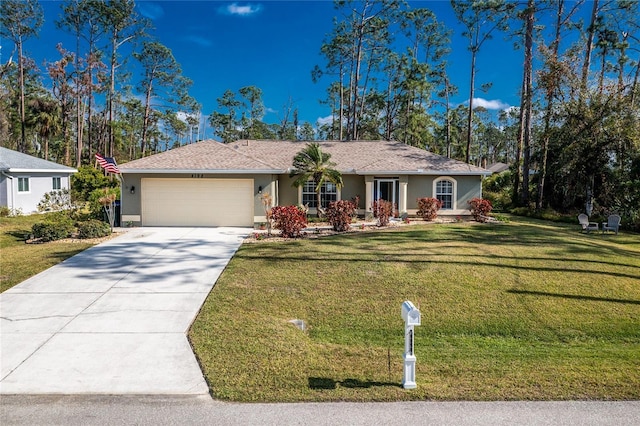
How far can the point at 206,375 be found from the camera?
4.86 m

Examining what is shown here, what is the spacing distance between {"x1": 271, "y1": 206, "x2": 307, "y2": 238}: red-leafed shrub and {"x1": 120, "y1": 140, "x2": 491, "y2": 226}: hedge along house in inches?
123

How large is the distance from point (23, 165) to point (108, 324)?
20373mm

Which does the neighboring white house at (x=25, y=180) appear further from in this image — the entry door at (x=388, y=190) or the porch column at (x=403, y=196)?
the porch column at (x=403, y=196)

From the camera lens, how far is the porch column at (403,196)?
63.0ft

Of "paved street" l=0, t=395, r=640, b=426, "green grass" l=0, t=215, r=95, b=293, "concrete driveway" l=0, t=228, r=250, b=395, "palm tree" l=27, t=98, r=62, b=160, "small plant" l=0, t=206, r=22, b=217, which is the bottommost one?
"paved street" l=0, t=395, r=640, b=426

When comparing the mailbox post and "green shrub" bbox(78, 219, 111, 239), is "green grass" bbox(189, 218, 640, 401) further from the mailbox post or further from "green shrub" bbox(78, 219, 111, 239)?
"green shrub" bbox(78, 219, 111, 239)

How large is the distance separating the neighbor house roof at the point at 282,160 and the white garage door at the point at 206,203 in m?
0.74

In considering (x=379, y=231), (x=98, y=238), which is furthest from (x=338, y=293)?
(x=98, y=238)

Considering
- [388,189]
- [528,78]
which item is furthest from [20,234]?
[528,78]

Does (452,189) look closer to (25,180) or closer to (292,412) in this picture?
(292,412)

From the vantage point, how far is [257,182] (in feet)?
54.1

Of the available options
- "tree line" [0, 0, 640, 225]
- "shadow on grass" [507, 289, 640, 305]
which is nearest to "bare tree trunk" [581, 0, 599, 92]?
"tree line" [0, 0, 640, 225]

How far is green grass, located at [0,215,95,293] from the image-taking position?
901cm

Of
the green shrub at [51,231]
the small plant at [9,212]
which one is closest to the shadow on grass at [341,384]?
the green shrub at [51,231]
